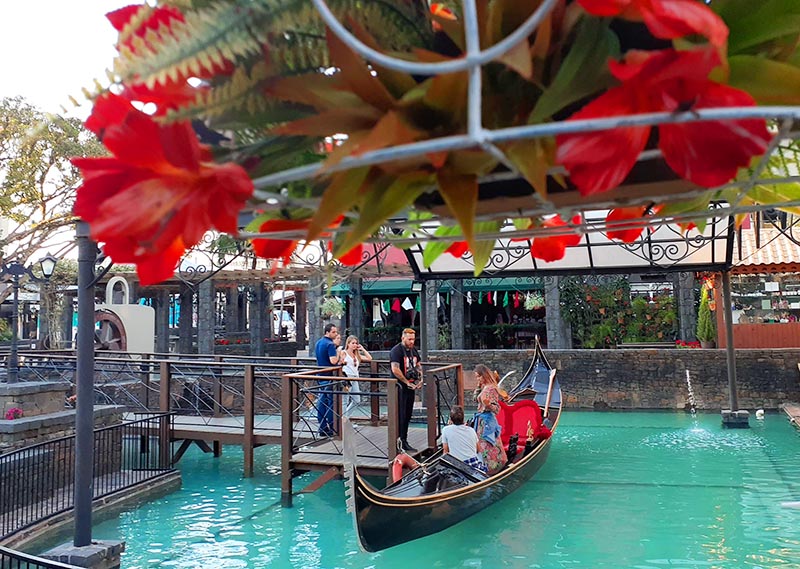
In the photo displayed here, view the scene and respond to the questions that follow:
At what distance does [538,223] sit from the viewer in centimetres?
138

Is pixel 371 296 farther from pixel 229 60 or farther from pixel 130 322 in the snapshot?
pixel 229 60

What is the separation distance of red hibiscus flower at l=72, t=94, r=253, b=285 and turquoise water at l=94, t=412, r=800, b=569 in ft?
20.2

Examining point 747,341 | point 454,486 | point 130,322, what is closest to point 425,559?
point 454,486

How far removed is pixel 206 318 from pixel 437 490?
57.0 ft

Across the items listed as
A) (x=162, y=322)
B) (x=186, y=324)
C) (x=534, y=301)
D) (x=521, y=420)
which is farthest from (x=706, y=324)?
(x=162, y=322)

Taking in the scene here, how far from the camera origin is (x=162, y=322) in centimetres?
2464

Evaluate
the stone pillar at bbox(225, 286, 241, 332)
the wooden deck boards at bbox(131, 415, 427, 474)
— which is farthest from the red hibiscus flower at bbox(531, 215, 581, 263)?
the stone pillar at bbox(225, 286, 241, 332)

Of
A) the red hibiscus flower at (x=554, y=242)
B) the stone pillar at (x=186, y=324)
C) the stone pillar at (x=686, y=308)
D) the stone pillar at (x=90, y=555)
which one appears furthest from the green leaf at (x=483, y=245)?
the stone pillar at (x=186, y=324)

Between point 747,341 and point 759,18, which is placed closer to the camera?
point 759,18

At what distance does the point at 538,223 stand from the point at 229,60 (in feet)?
2.77

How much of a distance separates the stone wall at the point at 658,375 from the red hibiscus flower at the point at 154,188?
14.6 meters

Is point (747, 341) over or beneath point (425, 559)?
over

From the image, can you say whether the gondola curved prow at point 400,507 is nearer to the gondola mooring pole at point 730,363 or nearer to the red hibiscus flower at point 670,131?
the red hibiscus flower at point 670,131

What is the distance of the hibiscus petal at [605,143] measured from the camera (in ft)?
2.18
